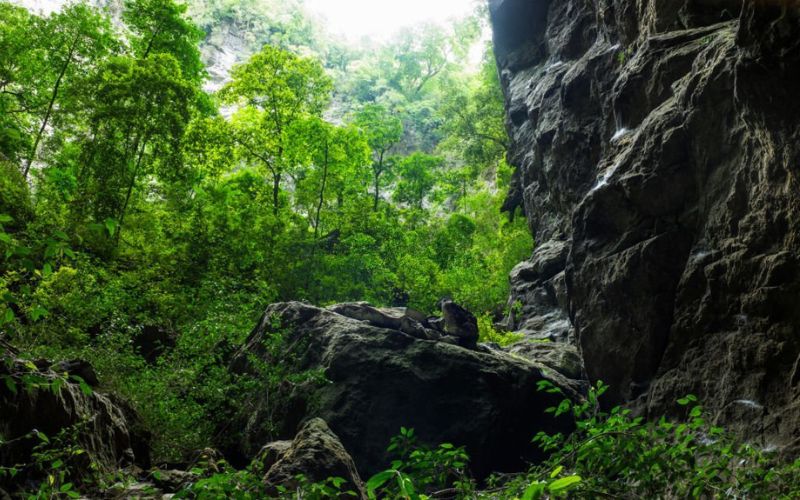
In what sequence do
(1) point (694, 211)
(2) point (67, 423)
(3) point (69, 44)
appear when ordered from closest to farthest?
(2) point (67, 423), (1) point (694, 211), (3) point (69, 44)

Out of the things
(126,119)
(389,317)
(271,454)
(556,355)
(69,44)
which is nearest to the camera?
(271,454)

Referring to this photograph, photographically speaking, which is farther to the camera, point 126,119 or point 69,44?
point 69,44

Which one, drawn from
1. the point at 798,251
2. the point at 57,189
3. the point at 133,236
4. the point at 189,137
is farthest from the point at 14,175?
the point at 798,251

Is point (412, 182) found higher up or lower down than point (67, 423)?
higher up

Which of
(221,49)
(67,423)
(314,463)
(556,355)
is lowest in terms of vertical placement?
(314,463)

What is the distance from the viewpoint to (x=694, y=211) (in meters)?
10.9

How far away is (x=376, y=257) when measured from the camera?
23375mm

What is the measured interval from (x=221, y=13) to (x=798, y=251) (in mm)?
67479

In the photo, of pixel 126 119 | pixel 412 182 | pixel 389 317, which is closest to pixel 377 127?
pixel 412 182

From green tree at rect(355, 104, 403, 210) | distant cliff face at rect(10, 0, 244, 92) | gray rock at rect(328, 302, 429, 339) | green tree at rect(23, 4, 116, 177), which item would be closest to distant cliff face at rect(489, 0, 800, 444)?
gray rock at rect(328, 302, 429, 339)

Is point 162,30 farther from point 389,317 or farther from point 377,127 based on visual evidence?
point 389,317

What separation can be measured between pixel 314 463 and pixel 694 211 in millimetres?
8226

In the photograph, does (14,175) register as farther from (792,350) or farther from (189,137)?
(792,350)

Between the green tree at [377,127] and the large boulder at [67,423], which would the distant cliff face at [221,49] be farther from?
the large boulder at [67,423]
